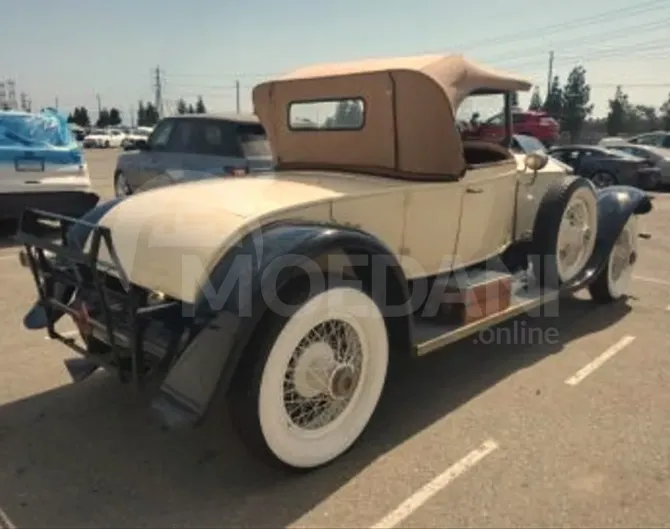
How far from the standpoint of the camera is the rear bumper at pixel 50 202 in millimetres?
8250

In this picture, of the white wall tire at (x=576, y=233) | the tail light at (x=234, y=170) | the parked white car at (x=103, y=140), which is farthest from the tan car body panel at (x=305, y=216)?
the parked white car at (x=103, y=140)

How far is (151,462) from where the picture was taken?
3.30m

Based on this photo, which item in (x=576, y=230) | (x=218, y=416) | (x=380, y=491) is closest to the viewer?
(x=380, y=491)

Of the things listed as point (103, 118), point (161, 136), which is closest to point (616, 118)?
point (161, 136)

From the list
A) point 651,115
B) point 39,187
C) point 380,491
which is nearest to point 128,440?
point 380,491

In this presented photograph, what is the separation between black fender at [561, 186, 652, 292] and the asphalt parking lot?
2.35 ft

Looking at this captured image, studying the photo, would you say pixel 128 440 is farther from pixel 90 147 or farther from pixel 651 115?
pixel 651 115

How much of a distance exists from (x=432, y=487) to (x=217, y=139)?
6.66 m

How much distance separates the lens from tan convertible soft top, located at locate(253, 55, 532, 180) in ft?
13.0

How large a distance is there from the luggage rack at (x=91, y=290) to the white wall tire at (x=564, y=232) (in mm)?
2954

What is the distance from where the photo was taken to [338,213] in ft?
11.6

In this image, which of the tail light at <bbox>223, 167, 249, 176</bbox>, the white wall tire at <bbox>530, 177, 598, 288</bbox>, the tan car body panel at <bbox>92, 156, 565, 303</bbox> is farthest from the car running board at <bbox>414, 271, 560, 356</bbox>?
the tail light at <bbox>223, 167, 249, 176</bbox>

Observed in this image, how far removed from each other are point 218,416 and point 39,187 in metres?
5.89

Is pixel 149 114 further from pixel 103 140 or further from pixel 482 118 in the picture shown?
pixel 482 118
